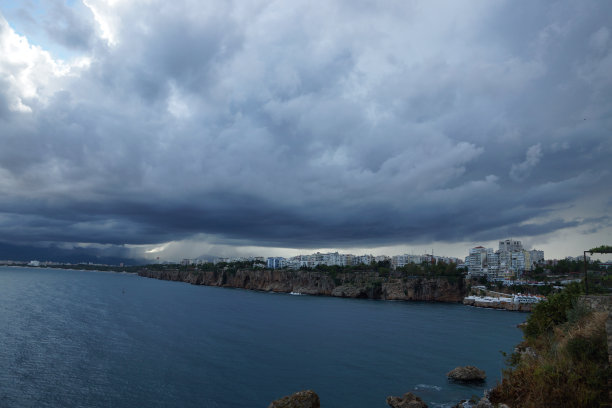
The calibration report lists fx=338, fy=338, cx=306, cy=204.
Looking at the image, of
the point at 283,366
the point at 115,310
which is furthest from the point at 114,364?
the point at 115,310

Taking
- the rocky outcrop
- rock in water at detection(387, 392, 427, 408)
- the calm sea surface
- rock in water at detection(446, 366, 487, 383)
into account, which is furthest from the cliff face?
rock in water at detection(387, 392, 427, 408)

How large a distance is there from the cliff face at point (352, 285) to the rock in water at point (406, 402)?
11180 centimetres

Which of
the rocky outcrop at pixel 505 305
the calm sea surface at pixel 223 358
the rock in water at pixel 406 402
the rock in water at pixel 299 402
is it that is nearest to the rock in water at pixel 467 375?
the calm sea surface at pixel 223 358

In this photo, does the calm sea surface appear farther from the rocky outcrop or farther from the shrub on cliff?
the rocky outcrop

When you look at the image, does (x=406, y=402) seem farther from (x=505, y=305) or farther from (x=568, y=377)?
(x=505, y=305)

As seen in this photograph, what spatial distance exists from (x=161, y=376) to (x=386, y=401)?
20013 mm

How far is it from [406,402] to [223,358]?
21.4m

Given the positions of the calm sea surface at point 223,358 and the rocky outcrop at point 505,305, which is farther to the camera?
the rocky outcrop at point 505,305

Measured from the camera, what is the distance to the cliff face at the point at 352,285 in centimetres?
13150

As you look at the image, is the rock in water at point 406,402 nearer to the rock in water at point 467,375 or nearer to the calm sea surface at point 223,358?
the calm sea surface at point 223,358

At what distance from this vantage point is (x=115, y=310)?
72188mm

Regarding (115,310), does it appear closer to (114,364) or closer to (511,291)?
(114,364)

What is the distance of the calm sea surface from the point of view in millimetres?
26781

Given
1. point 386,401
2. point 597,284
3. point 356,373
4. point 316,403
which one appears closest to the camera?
point 316,403
